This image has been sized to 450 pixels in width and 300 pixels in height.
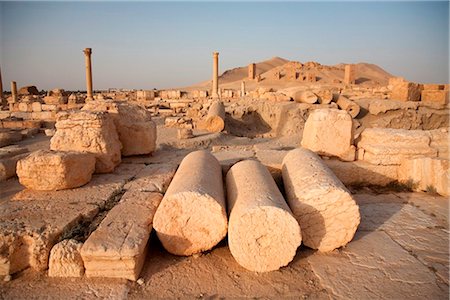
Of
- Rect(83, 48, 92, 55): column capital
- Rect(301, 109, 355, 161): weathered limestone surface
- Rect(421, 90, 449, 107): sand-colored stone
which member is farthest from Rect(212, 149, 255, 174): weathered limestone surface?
Rect(83, 48, 92, 55): column capital

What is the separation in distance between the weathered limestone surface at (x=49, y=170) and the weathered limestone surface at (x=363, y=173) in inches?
143

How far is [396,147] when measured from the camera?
178 inches

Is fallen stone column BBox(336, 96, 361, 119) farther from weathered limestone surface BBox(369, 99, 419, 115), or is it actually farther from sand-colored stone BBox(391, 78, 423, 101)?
sand-colored stone BBox(391, 78, 423, 101)

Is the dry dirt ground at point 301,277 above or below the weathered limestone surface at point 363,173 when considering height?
below

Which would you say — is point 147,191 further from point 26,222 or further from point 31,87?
point 31,87

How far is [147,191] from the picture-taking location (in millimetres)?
3439

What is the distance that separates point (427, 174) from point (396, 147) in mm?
582

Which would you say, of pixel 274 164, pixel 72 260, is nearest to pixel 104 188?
pixel 72 260

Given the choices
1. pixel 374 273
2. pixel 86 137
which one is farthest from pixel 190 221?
pixel 86 137

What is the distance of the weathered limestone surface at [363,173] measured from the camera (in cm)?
447

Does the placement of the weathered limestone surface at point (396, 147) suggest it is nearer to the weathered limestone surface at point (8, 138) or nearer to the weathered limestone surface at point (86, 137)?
the weathered limestone surface at point (86, 137)

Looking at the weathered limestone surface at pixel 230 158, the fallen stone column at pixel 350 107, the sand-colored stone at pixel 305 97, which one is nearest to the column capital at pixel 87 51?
the sand-colored stone at pixel 305 97

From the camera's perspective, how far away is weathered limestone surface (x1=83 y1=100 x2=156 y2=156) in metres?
4.85

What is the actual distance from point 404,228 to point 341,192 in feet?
3.91
